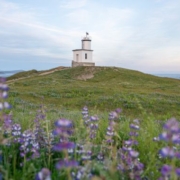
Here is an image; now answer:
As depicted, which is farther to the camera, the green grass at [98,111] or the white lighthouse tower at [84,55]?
the white lighthouse tower at [84,55]

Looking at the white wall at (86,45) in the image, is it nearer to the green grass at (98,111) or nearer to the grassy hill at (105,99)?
the green grass at (98,111)

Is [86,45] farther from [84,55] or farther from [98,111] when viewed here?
[98,111]

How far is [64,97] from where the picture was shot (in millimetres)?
28672

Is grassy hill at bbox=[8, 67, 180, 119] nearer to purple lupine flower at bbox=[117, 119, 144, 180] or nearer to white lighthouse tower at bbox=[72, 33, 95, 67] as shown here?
purple lupine flower at bbox=[117, 119, 144, 180]

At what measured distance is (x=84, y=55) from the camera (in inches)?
2899

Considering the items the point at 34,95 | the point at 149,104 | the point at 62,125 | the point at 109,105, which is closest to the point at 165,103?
the point at 149,104

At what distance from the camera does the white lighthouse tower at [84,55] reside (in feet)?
240

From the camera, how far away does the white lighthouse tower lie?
73062mm

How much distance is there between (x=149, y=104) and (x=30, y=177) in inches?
852

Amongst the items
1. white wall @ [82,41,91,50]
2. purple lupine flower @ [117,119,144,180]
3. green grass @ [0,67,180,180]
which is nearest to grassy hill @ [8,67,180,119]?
green grass @ [0,67,180,180]

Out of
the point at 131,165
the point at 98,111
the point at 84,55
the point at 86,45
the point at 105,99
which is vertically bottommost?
the point at 105,99

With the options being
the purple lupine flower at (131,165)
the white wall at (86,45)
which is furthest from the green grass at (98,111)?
the white wall at (86,45)

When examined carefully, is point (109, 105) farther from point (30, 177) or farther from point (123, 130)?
point (30, 177)

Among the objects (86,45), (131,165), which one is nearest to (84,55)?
(86,45)
